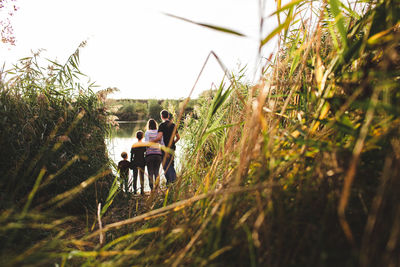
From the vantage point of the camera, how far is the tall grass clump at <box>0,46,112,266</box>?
1.94m

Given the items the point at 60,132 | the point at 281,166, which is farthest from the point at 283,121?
the point at 60,132

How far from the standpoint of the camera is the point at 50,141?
237 centimetres

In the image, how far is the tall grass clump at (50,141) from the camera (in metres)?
1.94

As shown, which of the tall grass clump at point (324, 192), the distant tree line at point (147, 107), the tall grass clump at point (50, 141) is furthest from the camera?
the distant tree line at point (147, 107)

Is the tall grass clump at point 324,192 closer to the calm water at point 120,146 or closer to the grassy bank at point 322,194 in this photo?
Answer: the grassy bank at point 322,194

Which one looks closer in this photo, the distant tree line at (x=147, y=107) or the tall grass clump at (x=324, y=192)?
the tall grass clump at (x=324, y=192)

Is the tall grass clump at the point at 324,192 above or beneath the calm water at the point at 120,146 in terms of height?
above

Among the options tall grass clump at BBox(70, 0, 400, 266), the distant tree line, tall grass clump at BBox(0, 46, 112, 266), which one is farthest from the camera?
the distant tree line

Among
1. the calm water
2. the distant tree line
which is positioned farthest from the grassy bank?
the distant tree line

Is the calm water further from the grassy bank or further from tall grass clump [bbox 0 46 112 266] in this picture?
the grassy bank

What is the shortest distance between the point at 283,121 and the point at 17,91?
2.47m

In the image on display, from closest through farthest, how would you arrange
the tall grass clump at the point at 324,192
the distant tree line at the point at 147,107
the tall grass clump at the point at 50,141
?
the tall grass clump at the point at 324,192 < the tall grass clump at the point at 50,141 < the distant tree line at the point at 147,107

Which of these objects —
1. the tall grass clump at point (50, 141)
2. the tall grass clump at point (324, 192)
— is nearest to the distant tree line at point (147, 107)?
the tall grass clump at point (50, 141)

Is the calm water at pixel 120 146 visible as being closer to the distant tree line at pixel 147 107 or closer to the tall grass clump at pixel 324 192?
the distant tree line at pixel 147 107
